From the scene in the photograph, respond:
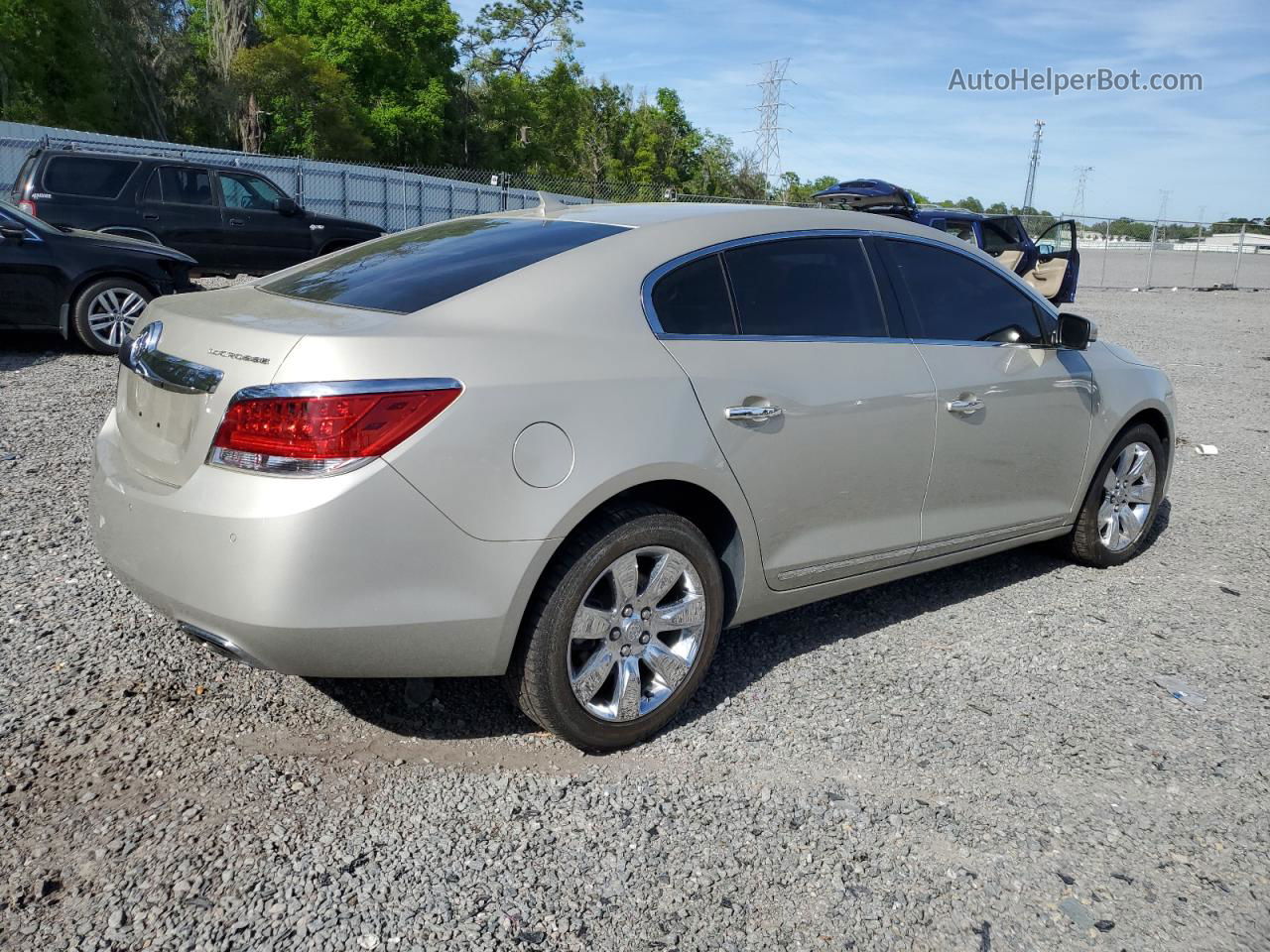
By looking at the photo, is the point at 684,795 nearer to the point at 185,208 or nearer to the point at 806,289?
the point at 806,289

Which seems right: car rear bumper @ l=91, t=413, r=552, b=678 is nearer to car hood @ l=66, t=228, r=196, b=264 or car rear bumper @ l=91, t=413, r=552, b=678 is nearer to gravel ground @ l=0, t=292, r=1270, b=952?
gravel ground @ l=0, t=292, r=1270, b=952

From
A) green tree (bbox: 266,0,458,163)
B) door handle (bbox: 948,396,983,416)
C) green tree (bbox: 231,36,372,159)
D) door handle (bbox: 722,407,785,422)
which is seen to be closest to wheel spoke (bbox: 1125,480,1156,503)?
door handle (bbox: 948,396,983,416)

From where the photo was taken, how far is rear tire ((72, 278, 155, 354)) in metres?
9.48

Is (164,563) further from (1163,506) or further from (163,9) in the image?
(163,9)

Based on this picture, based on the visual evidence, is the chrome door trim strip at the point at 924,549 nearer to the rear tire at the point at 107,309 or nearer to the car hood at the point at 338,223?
the rear tire at the point at 107,309

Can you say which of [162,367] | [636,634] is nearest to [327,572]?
[162,367]

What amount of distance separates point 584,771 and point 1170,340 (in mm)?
15423

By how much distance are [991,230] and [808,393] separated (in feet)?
43.9

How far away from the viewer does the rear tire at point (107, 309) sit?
9484 millimetres

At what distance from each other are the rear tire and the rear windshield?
257 inches

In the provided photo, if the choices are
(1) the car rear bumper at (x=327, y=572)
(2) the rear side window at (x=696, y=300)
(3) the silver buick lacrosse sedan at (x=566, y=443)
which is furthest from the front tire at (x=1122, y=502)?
(1) the car rear bumper at (x=327, y=572)

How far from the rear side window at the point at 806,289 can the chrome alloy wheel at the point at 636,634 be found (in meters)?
0.88

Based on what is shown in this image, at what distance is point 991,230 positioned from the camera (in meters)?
15.8

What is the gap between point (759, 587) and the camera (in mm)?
3691
